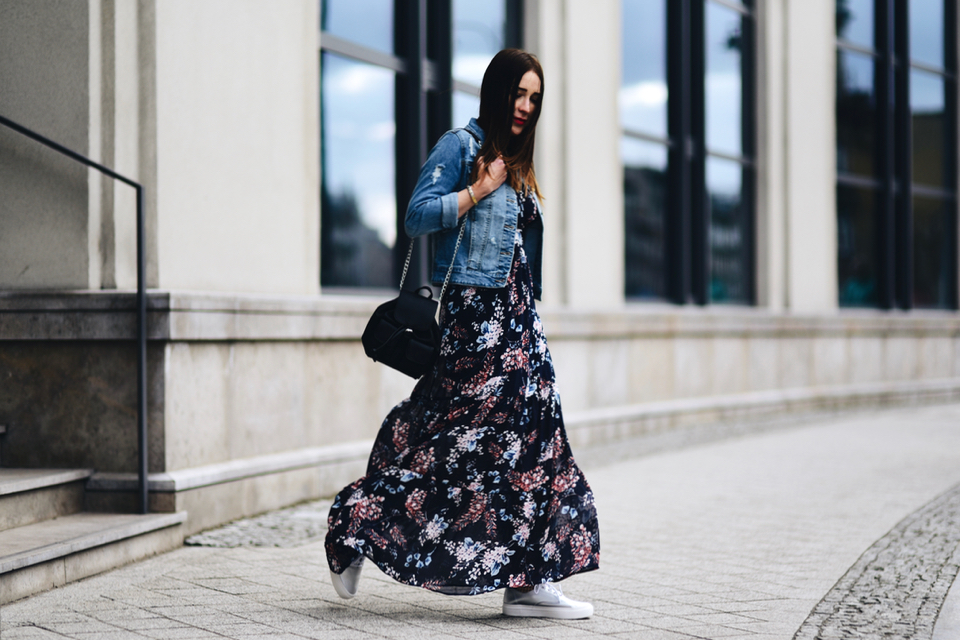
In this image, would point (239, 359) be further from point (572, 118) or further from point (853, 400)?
point (853, 400)

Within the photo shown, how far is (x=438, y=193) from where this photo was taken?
12.1 feet

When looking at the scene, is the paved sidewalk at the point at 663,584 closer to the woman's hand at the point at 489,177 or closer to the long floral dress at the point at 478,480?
the long floral dress at the point at 478,480

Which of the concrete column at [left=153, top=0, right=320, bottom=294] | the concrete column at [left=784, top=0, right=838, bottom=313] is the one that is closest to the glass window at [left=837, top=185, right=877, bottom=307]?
the concrete column at [left=784, top=0, right=838, bottom=313]

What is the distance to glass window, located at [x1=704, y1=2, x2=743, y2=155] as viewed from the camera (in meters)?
11.2

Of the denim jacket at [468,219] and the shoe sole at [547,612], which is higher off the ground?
the denim jacket at [468,219]

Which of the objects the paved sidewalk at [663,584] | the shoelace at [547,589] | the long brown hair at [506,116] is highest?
the long brown hair at [506,116]

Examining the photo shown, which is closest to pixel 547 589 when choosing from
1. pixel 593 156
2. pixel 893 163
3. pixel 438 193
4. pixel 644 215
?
pixel 438 193

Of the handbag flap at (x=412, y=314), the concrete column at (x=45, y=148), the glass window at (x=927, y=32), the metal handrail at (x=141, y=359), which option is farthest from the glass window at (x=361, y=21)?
the glass window at (x=927, y=32)

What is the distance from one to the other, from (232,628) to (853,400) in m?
10.3

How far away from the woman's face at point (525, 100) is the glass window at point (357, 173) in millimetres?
3099

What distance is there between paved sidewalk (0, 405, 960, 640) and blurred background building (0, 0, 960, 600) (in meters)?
Result: 0.45

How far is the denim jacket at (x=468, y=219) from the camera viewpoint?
3.70 meters

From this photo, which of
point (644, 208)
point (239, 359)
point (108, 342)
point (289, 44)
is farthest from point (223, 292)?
point (644, 208)

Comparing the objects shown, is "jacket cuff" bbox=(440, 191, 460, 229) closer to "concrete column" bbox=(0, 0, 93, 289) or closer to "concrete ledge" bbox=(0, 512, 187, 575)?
"concrete ledge" bbox=(0, 512, 187, 575)
